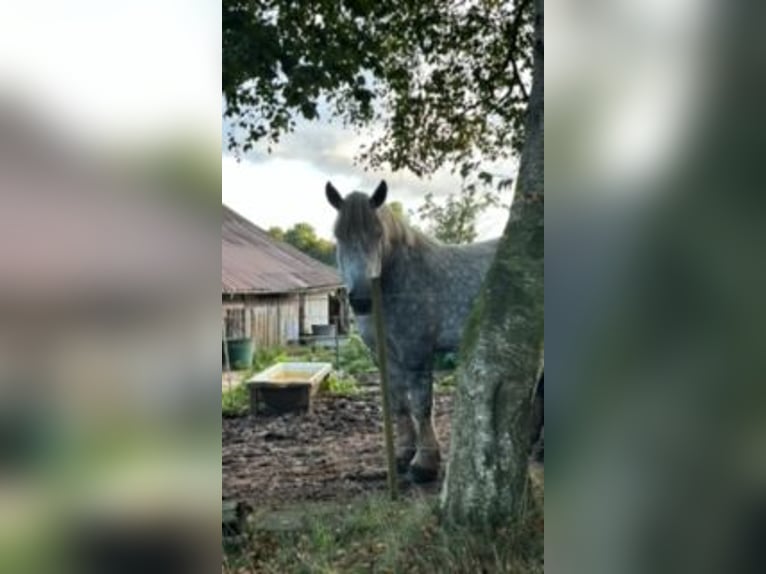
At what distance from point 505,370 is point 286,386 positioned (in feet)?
A: 1.89

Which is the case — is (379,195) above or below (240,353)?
above

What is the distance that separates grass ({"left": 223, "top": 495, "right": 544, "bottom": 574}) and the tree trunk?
0.16 ft

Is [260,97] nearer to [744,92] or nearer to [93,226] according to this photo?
[93,226]

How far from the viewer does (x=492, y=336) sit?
5.53ft

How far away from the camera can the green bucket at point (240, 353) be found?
1627 mm

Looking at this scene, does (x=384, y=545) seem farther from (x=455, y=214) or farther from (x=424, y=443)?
(x=455, y=214)

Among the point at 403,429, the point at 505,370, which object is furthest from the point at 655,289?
the point at 403,429

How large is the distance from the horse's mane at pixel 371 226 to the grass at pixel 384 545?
2.28 ft

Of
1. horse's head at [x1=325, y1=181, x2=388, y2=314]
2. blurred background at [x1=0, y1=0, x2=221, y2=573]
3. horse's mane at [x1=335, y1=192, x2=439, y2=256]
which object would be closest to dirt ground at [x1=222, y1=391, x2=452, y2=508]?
horse's head at [x1=325, y1=181, x2=388, y2=314]

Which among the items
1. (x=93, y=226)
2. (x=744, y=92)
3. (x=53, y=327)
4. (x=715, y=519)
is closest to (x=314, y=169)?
(x=93, y=226)

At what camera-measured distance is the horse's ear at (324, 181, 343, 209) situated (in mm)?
1639

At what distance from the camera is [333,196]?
5.40 feet

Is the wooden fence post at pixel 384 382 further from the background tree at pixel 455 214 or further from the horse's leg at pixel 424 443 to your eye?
the background tree at pixel 455 214

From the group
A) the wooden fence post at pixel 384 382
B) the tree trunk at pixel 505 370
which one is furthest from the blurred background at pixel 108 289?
the tree trunk at pixel 505 370
